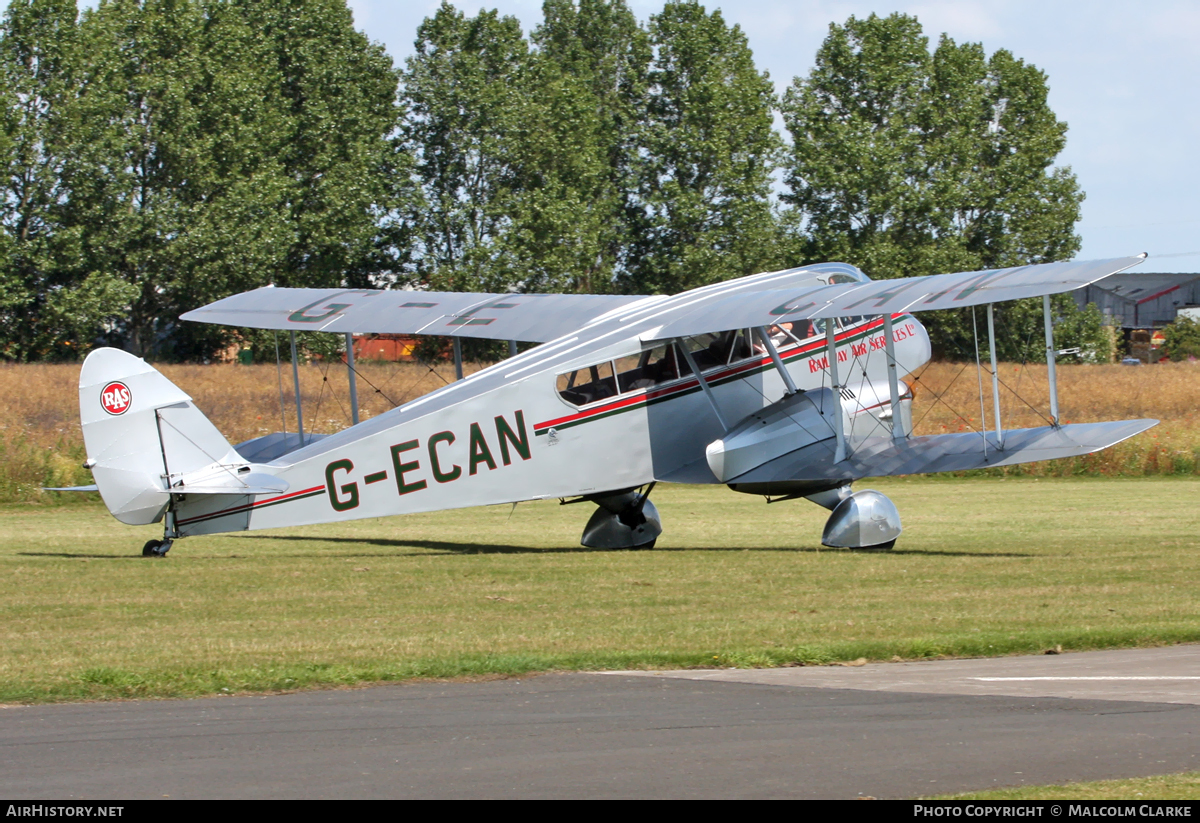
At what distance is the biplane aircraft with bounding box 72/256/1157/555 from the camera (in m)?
14.6

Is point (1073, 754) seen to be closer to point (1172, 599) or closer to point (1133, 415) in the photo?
point (1172, 599)

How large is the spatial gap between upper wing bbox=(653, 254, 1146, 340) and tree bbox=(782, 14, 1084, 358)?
45283 mm

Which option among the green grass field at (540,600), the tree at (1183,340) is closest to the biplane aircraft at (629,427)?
the green grass field at (540,600)

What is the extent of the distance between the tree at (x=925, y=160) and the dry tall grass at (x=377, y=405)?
12.8m

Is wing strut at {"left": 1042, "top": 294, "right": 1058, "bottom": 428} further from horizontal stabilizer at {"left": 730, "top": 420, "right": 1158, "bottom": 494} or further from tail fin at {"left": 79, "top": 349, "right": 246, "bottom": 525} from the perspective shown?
tail fin at {"left": 79, "top": 349, "right": 246, "bottom": 525}

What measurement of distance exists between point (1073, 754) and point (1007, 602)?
5.88 metres

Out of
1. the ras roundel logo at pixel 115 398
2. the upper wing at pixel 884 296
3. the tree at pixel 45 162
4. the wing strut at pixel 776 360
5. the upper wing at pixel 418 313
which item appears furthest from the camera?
the tree at pixel 45 162

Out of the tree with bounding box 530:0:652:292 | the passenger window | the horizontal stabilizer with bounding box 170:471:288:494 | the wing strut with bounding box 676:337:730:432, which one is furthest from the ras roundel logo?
the tree with bounding box 530:0:652:292

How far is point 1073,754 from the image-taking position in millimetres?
6500

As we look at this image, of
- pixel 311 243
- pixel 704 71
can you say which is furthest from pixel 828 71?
pixel 311 243

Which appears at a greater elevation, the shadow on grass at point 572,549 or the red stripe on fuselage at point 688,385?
the red stripe on fuselage at point 688,385

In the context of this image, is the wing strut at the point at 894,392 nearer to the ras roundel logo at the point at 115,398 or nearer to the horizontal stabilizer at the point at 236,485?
the horizontal stabilizer at the point at 236,485

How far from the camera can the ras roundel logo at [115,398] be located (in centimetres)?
1431

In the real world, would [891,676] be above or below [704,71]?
below
